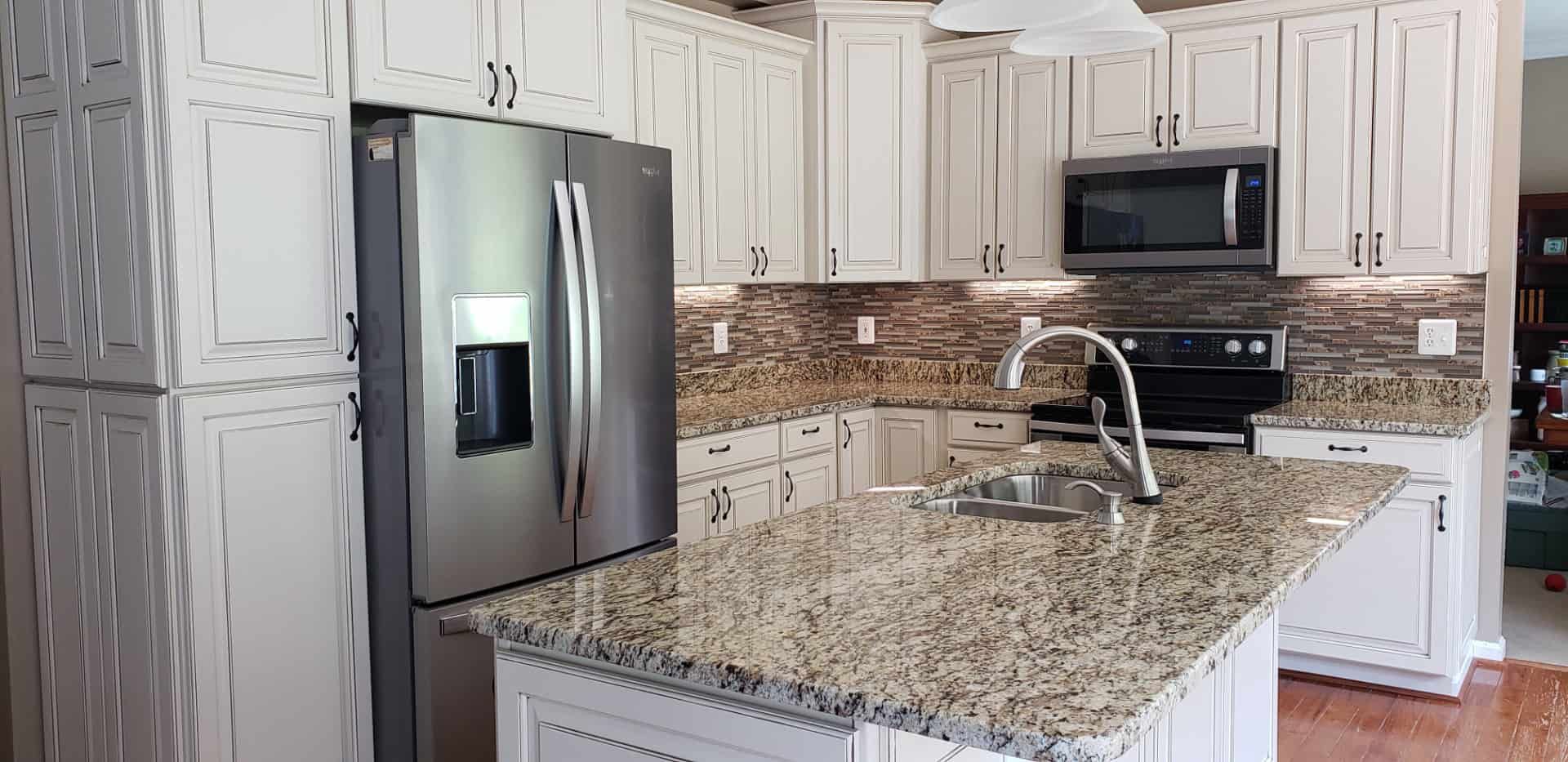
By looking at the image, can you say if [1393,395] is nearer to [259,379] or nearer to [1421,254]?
[1421,254]

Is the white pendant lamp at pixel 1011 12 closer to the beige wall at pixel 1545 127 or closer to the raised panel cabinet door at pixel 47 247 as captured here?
the raised panel cabinet door at pixel 47 247

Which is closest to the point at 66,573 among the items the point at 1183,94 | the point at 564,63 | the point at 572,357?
the point at 572,357

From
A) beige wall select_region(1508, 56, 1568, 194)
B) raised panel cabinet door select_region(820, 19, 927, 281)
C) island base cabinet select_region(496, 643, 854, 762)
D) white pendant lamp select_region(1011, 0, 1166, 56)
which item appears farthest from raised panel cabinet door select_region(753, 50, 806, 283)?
beige wall select_region(1508, 56, 1568, 194)

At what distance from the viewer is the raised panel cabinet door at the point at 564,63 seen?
3.06 m

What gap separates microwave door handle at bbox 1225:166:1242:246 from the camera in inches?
159

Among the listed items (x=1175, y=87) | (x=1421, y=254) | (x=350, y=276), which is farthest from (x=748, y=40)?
(x=1421, y=254)

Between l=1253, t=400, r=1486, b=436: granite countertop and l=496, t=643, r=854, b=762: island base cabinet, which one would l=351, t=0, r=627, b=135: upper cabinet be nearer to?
l=496, t=643, r=854, b=762: island base cabinet

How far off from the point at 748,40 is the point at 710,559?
290 cm

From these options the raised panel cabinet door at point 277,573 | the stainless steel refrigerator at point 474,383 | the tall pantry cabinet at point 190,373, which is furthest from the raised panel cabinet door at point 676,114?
the raised panel cabinet door at point 277,573

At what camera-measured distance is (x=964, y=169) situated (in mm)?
4699

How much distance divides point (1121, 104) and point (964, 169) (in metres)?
0.66

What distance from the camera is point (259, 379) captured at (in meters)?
2.57

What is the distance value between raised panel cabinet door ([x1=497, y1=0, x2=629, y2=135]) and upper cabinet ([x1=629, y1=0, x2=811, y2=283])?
500mm

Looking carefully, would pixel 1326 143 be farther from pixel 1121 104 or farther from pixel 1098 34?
pixel 1098 34
